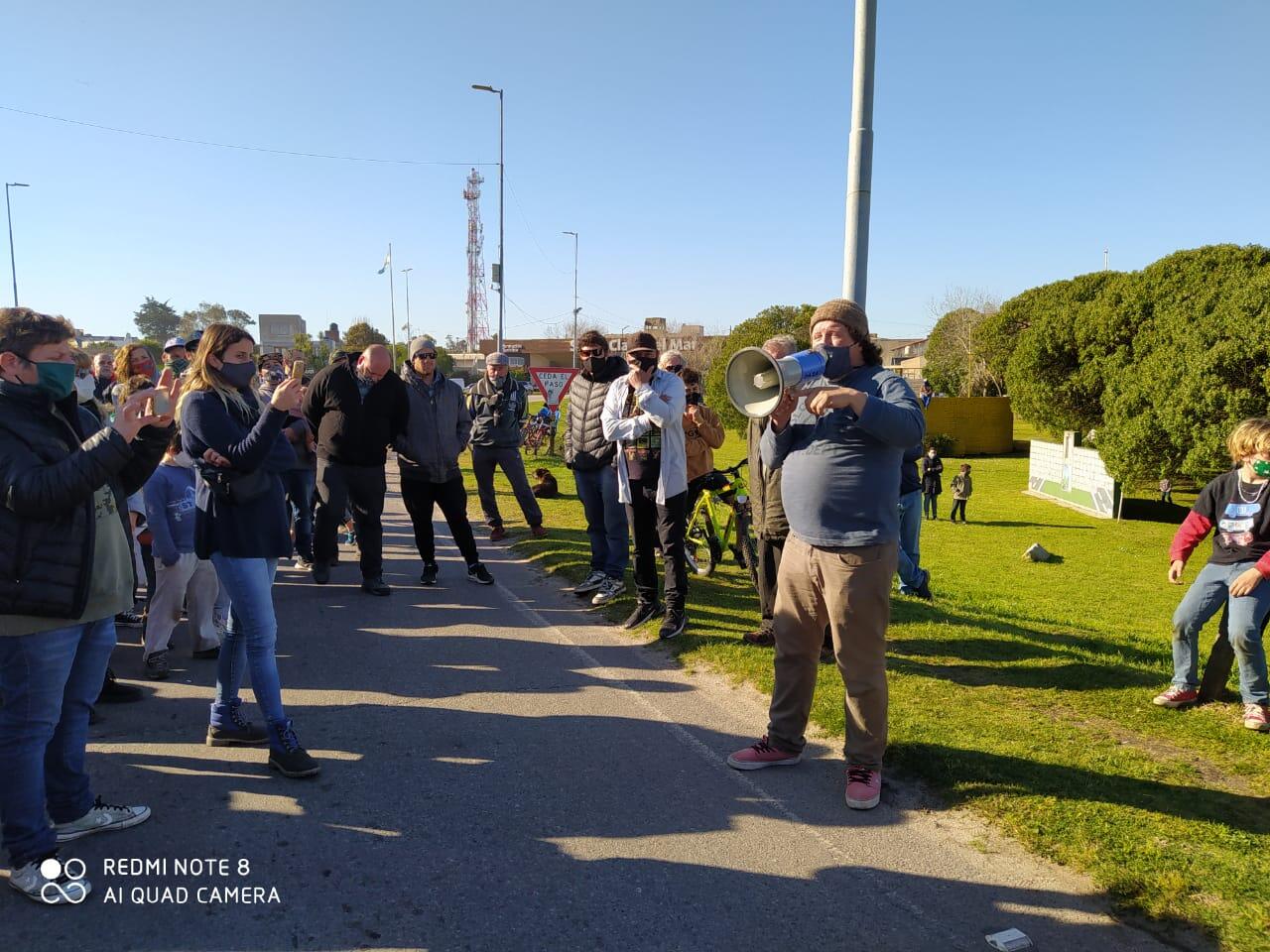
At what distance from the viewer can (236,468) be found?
360 centimetres

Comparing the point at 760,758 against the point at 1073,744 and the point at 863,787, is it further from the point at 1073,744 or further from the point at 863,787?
the point at 1073,744

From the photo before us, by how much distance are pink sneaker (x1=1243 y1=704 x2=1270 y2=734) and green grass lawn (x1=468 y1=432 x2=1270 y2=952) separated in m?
0.08

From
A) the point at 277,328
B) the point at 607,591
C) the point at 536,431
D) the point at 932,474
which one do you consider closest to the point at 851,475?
the point at 607,591

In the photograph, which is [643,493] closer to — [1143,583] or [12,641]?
[12,641]

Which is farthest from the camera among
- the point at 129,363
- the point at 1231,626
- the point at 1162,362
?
the point at 1162,362

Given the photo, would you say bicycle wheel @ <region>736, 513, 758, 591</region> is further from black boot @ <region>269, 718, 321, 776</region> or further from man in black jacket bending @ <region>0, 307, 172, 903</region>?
man in black jacket bending @ <region>0, 307, 172, 903</region>

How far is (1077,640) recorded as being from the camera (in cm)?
594

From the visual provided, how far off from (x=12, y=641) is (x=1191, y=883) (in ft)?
13.8

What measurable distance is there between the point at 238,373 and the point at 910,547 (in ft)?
20.4

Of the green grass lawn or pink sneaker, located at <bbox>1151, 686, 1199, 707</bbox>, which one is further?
pink sneaker, located at <bbox>1151, 686, 1199, 707</bbox>

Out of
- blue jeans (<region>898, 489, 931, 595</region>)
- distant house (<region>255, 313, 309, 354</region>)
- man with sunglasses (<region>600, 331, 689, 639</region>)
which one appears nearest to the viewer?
man with sunglasses (<region>600, 331, 689, 639</region>)

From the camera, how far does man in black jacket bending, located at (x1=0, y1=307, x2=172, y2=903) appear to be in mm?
2721

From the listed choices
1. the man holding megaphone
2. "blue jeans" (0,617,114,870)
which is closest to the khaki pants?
the man holding megaphone

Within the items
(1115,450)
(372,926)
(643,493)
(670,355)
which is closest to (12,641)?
(372,926)
